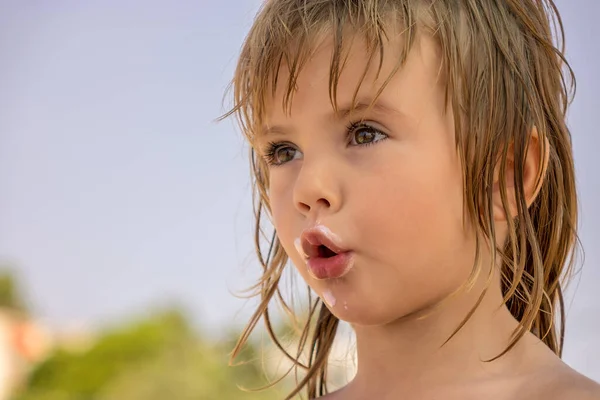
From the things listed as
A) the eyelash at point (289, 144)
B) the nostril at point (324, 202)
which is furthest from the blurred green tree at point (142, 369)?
the nostril at point (324, 202)

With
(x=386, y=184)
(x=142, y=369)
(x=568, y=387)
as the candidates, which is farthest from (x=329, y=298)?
(x=142, y=369)

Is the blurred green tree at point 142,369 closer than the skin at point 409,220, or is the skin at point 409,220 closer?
the skin at point 409,220

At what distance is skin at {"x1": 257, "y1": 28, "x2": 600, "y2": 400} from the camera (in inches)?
33.3

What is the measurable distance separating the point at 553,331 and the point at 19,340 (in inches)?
138

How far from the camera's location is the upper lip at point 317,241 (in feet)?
2.80

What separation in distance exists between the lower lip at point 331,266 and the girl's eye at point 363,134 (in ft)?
0.39

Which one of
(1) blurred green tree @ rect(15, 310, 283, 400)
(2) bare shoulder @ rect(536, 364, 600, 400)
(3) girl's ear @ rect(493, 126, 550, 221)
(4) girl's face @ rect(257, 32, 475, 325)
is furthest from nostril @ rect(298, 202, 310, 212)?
(1) blurred green tree @ rect(15, 310, 283, 400)

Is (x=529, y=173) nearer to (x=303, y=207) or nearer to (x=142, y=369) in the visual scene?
(x=303, y=207)

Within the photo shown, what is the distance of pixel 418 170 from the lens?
2.77 ft

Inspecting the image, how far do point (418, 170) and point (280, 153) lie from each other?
0.19 metres

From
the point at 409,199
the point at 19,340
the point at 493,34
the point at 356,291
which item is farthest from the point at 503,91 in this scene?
the point at 19,340

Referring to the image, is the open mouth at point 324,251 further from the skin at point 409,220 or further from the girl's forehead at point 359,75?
the girl's forehead at point 359,75

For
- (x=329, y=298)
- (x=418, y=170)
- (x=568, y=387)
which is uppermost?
Result: (x=418, y=170)

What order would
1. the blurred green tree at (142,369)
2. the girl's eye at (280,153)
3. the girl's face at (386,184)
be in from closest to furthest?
the girl's face at (386,184) → the girl's eye at (280,153) → the blurred green tree at (142,369)
